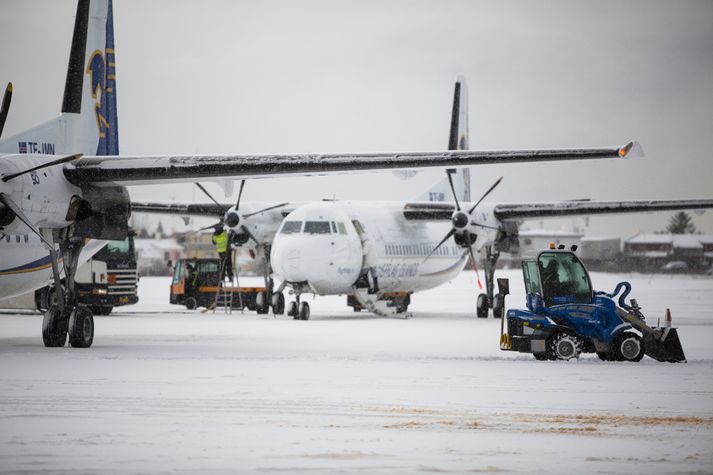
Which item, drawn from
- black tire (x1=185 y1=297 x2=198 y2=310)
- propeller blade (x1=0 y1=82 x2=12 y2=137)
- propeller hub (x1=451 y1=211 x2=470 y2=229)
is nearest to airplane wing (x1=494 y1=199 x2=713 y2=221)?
propeller hub (x1=451 y1=211 x2=470 y2=229)

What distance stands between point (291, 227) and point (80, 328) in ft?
33.9

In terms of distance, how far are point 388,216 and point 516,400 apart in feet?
63.9

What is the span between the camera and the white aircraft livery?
14.0m

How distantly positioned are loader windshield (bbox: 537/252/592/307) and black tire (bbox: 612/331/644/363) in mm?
667

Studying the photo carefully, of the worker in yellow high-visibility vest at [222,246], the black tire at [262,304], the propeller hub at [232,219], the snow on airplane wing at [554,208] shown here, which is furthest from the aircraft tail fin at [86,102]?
the snow on airplane wing at [554,208]

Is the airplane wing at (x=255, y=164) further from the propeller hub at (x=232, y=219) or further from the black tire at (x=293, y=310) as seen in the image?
the propeller hub at (x=232, y=219)

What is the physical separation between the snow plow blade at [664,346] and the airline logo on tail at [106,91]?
9580 mm

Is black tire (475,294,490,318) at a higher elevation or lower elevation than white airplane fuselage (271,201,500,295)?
lower

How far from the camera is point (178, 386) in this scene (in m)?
11.1

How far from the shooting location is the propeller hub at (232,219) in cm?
2858

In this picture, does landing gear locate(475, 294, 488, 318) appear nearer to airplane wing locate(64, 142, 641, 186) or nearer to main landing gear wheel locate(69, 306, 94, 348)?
airplane wing locate(64, 142, 641, 186)

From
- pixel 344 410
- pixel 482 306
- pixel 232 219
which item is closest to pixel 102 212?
pixel 344 410

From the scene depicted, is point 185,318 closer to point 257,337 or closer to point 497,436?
point 257,337

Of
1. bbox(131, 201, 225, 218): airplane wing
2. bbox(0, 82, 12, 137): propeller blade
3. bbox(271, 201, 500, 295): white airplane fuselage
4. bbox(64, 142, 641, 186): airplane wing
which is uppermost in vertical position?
bbox(0, 82, 12, 137): propeller blade
